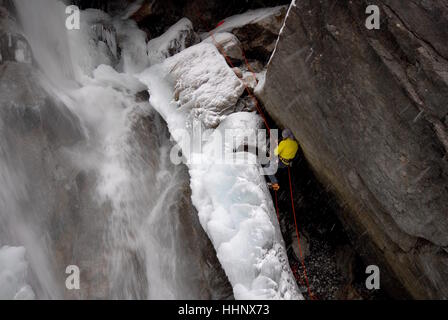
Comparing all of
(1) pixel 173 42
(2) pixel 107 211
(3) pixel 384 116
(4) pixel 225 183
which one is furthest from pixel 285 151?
(1) pixel 173 42

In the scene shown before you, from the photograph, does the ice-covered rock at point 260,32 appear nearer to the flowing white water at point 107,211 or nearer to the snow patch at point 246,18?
the snow patch at point 246,18

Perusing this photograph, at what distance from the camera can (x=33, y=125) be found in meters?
5.48

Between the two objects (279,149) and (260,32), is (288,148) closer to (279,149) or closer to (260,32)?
(279,149)

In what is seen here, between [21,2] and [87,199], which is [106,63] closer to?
[21,2]

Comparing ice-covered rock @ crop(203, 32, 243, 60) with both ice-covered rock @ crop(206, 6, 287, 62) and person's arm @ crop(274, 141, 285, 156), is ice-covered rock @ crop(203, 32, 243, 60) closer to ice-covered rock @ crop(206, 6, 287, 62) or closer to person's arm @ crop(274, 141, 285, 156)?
ice-covered rock @ crop(206, 6, 287, 62)

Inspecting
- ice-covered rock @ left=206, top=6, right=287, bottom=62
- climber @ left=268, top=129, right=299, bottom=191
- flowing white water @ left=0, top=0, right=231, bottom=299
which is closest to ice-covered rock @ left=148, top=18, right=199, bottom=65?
ice-covered rock @ left=206, top=6, right=287, bottom=62

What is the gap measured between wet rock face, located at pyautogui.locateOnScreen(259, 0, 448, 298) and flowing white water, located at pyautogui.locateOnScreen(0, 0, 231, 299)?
2.68 metres

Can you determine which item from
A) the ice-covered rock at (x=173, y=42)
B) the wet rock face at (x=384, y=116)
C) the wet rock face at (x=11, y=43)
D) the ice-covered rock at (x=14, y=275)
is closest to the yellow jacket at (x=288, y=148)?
the wet rock face at (x=384, y=116)

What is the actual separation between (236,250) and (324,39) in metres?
3.51

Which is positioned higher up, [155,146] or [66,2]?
[66,2]

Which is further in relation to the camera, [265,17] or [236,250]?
[265,17]

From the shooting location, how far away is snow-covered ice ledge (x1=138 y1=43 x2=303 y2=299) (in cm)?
447
